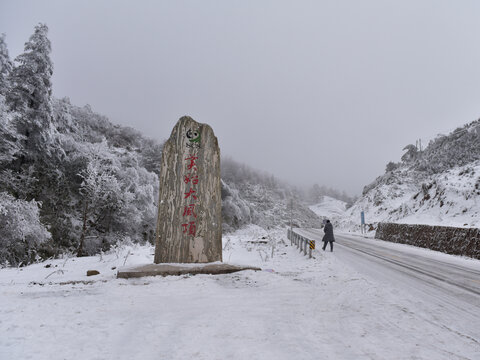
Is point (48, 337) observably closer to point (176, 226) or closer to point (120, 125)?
point (176, 226)

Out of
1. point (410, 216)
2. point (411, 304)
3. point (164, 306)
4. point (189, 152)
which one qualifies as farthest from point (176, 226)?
point (410, 216)

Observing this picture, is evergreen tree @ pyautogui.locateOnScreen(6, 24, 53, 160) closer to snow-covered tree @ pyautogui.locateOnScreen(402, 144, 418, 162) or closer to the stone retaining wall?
the stone retaining wall

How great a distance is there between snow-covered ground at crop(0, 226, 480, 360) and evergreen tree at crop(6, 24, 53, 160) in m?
11.8

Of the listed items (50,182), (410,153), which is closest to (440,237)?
(50,182)

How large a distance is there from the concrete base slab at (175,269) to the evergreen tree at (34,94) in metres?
12.0

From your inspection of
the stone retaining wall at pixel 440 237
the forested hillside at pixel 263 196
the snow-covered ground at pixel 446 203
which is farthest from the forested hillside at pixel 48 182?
the forested hillside at pixel 263 196

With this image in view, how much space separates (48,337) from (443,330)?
445cm

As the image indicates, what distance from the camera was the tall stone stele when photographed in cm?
630

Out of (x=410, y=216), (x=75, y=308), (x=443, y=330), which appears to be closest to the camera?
(x=443, y=330)

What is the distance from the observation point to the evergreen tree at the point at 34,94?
42.3ft

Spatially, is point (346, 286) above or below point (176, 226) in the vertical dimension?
below

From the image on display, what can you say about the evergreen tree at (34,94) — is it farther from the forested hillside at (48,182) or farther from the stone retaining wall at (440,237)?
the stone retaining wall at (440,237)

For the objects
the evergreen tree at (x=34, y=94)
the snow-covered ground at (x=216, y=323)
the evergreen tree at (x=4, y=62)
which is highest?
the evergreen tree at (x=4, y=62)

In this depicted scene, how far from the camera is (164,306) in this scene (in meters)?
3.56
